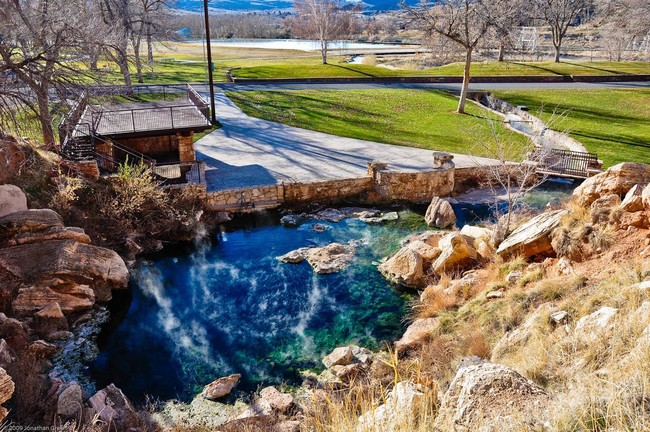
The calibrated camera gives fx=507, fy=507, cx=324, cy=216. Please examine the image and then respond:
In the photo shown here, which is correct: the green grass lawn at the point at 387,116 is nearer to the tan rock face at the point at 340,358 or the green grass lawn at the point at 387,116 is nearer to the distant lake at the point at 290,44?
the tan rock face at the point at 340,358

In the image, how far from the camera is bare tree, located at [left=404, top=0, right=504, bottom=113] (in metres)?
25.8

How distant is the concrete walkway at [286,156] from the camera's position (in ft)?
62.8

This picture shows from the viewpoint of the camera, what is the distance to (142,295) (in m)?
13.2

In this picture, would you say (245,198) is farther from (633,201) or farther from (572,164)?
(572,164)

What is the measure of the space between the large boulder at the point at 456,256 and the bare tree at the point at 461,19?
16.0m

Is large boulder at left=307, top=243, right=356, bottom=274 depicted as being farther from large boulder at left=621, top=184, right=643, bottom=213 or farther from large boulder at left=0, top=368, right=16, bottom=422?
large boulder at left=0, top=368, right=16, bottom=422

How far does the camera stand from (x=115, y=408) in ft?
28.2

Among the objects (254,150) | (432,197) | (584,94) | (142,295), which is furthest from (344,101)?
(142,295)

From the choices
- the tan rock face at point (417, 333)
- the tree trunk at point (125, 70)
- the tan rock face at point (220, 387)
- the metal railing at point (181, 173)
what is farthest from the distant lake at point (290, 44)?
the tan rock face at point (220, 387)

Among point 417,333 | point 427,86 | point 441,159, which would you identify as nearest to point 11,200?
point 417,333

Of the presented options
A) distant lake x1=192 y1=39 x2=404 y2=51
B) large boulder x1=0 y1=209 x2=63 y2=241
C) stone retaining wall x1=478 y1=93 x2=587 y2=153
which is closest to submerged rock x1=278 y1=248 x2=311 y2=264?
large boulder x1=0 y1=209 x2=63 y2=241

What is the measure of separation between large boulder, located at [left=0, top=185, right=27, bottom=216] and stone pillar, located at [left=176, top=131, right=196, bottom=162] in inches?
246

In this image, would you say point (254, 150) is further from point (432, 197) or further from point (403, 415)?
point (403, 415)

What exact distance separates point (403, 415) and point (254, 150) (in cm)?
1882
